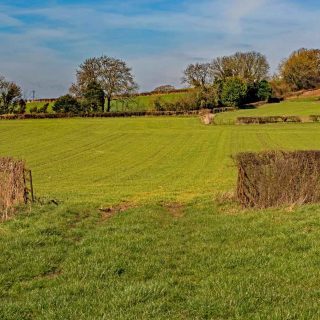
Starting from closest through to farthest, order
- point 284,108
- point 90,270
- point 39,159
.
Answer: point 90,270
point 39,159
point 284,108

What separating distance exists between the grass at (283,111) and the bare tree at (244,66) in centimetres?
1544

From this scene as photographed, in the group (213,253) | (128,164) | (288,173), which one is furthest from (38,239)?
(128,164)

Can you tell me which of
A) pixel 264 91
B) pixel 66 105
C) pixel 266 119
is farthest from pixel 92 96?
pixel 264 91

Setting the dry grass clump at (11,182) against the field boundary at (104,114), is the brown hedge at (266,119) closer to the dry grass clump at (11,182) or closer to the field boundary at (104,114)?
the field boundary at (104,114)

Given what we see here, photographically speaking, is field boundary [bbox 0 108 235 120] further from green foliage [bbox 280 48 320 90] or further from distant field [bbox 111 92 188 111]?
green foliage [bbox 280 48 320 90]

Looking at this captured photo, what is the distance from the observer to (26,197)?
15.6m

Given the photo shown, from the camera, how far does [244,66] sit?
137 metres

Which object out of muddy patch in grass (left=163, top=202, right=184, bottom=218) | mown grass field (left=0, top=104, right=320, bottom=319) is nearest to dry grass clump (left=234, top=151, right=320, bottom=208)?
mown grass field (left=0, top=104, right=320, bottom=319)

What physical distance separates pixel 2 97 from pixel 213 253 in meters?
115

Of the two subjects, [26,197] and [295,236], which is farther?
[26,197]

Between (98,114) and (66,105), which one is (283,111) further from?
(66,105)

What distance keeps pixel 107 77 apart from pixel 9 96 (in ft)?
77.5

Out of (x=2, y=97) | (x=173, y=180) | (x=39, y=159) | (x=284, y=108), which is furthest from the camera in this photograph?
(x=2, y=97)

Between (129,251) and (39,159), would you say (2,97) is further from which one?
(129,251)
